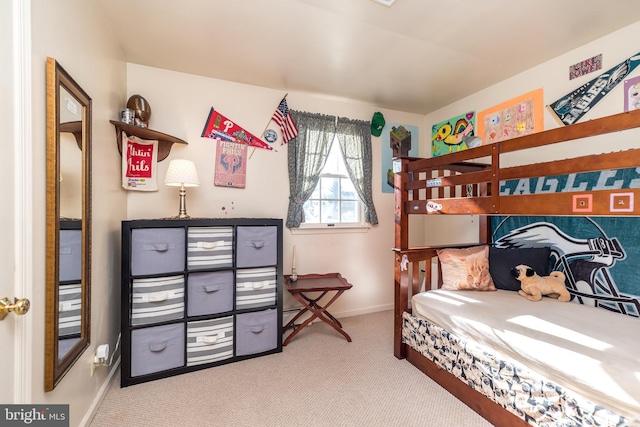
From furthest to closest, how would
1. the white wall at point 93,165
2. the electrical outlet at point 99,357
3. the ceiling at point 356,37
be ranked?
the ceiling at point 356,37 < the electrical outlet at point 99,357 < the white wall at point 93,165

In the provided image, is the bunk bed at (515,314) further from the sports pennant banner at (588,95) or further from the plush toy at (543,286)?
the sports pennant banner at (588,95)

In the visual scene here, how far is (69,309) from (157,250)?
73 cm

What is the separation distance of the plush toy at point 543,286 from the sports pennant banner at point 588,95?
4.37ft

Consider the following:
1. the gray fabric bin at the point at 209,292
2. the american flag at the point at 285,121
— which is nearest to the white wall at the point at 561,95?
the american flag at the point at 285,121

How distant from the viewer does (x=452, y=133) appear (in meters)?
3.43

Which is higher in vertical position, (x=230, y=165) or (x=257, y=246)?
(x=230, y=165)

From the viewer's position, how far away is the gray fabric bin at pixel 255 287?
239 cm

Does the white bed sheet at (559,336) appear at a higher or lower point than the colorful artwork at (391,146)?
lower

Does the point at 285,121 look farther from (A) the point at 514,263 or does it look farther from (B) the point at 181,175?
(A) the point at 514,263

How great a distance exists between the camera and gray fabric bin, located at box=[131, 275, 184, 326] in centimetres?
207

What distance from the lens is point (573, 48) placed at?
2285mm

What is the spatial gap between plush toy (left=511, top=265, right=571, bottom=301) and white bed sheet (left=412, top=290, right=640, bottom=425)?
62 millimetres

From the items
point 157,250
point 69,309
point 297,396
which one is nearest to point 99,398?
point 69,309

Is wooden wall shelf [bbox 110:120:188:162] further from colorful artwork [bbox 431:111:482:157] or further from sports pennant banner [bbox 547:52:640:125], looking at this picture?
sports pennant banner [bbox 547:52:640:125]
